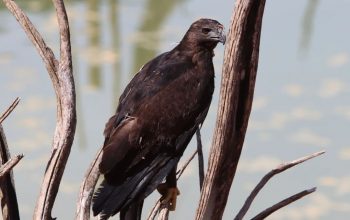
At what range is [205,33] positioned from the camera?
220cm

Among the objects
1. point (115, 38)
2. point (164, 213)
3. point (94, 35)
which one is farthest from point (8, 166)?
point (94, 35)

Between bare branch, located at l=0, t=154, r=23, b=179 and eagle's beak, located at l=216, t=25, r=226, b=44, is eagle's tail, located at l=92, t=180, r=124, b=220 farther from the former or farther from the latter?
eagle's beak, located at l=216, t=25, r=226, b=44

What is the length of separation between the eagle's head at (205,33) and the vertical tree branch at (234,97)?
22.6 inches

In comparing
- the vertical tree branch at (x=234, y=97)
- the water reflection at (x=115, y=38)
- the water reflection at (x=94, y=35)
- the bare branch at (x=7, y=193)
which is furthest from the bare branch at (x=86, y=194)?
the water reflection at (x=94, y=35)

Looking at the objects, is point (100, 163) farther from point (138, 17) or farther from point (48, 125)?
point (138, 17)

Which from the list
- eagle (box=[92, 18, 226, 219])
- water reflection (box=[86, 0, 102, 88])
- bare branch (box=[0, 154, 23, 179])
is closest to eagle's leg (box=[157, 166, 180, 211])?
eagle (box=[92, 18, 226, 219])

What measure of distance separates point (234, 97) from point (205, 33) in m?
0.65

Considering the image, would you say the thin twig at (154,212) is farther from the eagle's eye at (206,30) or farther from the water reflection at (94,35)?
the water reflection at (94,35)

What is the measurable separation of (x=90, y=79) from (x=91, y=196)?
2500mm

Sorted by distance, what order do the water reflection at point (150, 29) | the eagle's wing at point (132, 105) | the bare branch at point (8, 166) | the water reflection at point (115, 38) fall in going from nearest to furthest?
the bare branch at point (8, 166), the eagle's wing at point (132, 105), the water reflection at point (115, 38), the water reflection at point (150, 29)

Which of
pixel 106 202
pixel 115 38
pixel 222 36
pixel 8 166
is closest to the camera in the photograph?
pixel 8 166

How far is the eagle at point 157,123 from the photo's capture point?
6.33 ft

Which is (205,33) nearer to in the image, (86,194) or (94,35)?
(86,194)

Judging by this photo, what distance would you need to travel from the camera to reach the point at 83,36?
484 cm
